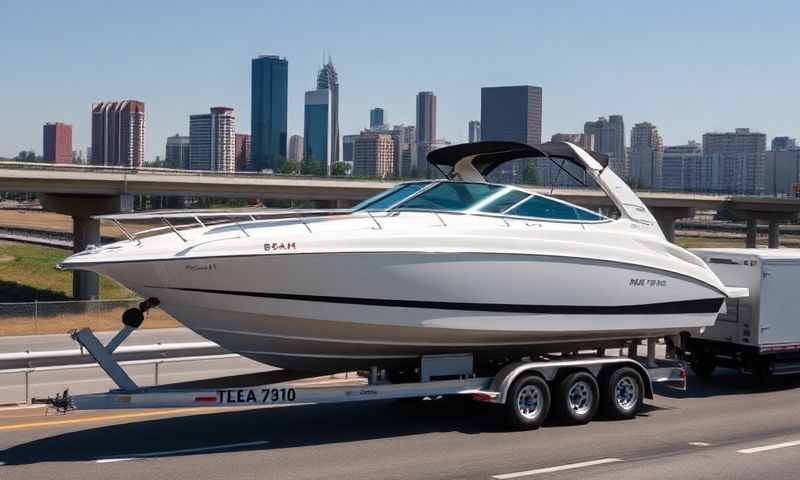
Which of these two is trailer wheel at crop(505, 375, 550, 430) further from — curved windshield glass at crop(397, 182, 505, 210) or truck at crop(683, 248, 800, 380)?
truck at crop(683, 248, 800, 380)

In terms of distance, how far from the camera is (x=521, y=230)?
12.5 meters

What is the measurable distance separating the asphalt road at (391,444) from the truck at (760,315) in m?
1.29

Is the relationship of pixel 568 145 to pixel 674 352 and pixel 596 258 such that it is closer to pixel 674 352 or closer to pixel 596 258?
pixel 596 258

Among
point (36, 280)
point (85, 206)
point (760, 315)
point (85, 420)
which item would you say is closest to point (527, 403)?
point (760, 315)

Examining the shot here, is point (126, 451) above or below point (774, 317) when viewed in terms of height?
below

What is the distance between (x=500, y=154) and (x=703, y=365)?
559 cm

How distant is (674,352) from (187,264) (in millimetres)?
8187

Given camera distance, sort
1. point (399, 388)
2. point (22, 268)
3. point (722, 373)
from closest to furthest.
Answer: point (399, 388) → point (722, 373) → point (22, 268)

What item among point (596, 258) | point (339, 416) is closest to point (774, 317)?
point (596, 258)

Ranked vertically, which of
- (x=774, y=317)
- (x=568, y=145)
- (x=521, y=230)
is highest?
(x=568, y=145)

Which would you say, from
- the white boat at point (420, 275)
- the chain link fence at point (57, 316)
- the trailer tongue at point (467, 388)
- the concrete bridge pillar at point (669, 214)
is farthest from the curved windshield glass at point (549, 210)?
the concrete bridge pillar at point (669, 214)

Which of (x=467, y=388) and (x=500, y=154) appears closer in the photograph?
(x=467, y=388)

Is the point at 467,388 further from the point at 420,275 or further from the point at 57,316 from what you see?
the point at 57,316

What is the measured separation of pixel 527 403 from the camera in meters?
12.7
